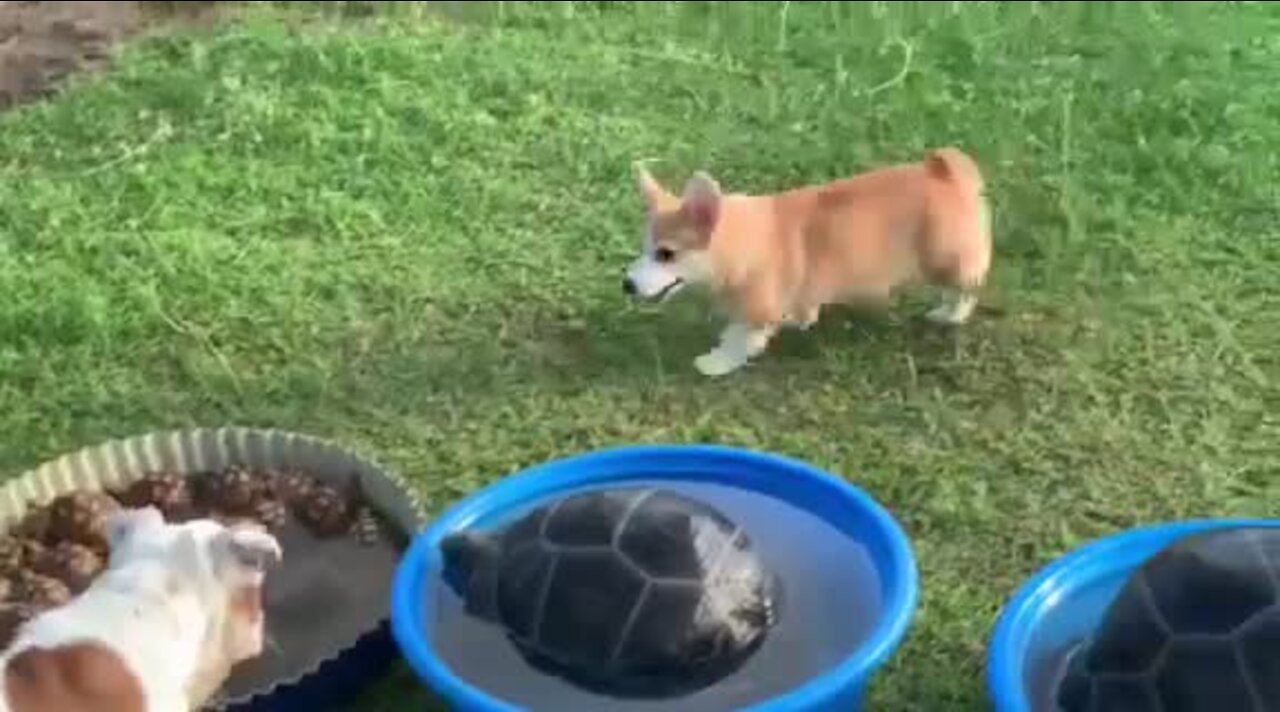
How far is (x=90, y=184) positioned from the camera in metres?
3.42

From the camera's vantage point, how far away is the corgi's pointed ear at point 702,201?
262 centimetres

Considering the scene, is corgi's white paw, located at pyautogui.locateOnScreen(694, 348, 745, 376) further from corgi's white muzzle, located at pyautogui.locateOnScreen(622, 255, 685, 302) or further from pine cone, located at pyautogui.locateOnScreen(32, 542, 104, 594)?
pine cone, located at pyautogui.locateOnScreen(32, 542, 104, 594)

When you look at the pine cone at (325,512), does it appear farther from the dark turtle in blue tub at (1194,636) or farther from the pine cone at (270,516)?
the dark turtle in blue tub at (1194,636)

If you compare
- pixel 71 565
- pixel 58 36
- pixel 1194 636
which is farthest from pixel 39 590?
pixel 58 36

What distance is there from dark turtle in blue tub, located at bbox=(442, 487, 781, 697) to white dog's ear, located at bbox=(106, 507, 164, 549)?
33cm

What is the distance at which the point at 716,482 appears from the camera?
2.38m

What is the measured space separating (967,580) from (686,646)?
507mm

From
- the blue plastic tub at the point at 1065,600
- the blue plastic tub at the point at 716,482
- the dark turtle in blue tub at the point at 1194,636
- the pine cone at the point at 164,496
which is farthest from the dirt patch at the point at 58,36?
the dark turtle in blue tub at the point at 1194,636

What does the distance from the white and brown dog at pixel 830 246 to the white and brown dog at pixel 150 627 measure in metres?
0.70

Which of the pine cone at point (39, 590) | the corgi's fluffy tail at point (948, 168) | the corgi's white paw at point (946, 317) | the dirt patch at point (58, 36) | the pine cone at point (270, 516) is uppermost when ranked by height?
the corgi's fluffy tail at point (948, 168)

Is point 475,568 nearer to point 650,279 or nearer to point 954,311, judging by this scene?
point 650,279

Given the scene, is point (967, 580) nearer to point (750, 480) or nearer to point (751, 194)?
point (750, 480)

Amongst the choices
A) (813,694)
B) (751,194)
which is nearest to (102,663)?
(813,694)

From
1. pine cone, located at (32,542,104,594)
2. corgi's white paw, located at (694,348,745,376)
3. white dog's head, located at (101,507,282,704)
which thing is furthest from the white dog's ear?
corgi's white paw, located at (694,348,745,376)
